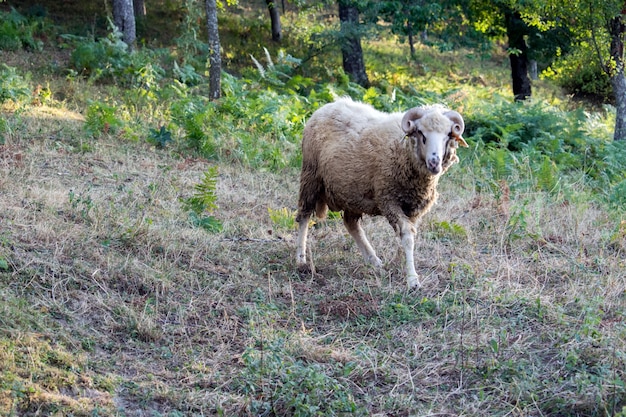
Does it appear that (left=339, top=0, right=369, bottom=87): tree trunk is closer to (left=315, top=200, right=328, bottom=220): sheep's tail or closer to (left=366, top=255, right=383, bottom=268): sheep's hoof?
(left=315, top=200, right=328, bottom=220): sheep's tail

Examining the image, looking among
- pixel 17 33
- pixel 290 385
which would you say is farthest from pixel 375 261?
pixel 17 33

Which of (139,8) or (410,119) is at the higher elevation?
(139,8)

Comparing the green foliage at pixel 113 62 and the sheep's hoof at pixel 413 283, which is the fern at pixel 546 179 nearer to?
the sheep's hoof at pixel 413 283

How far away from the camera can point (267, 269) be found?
752cm

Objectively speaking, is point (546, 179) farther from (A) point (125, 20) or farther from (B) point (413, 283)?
(A) point (125, 20)

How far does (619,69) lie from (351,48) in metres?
7.53

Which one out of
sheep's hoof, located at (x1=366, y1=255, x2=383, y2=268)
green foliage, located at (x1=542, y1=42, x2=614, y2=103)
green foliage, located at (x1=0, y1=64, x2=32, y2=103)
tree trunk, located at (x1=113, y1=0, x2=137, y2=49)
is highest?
tree trunk, located at (x1=113, y1=0, x2=137, y2=49)

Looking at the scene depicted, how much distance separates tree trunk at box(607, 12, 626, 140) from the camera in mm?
14125

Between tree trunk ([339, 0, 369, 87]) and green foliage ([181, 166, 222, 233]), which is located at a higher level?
tree trunk ([339, 0, 369, 87])

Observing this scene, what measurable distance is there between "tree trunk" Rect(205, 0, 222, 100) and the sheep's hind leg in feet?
23.5

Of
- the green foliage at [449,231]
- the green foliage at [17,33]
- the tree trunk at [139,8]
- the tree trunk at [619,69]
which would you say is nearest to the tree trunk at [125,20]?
the green foliage at [17,33]

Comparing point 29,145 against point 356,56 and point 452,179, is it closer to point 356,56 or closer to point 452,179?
point 452,179

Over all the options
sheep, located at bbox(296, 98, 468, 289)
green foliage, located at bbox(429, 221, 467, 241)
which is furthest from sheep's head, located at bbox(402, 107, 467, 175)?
green foliage, located at bbox(429, 221, 467, 241)

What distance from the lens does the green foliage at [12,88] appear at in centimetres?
1218
